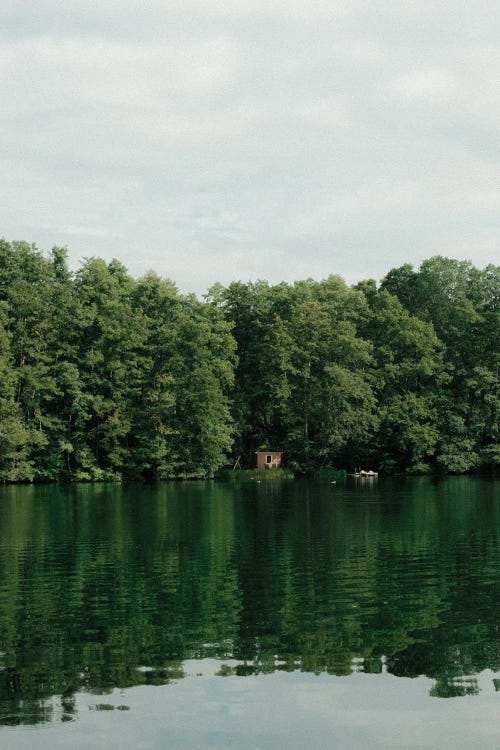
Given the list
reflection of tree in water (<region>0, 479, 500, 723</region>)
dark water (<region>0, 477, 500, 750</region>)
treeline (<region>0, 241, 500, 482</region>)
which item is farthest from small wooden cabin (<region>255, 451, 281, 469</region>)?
dark water (<region>0, 477, 500, 750</region>)

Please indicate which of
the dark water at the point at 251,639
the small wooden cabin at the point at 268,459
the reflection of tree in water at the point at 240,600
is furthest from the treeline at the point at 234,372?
the dark water at the point at 251,639

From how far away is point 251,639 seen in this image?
16.5m

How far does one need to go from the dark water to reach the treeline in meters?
51.0

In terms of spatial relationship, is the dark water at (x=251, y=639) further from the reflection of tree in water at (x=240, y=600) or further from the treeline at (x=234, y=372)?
the treeline at (x=234, y=372)

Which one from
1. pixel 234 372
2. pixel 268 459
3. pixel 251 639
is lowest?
pixel 251 639

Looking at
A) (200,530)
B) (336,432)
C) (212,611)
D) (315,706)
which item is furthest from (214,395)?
(315,706)

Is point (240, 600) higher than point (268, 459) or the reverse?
the reverse

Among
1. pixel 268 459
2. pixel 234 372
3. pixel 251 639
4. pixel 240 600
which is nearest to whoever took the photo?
pixel 251 639

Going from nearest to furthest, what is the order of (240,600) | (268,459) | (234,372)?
(240,600), (268,459), (234,372)

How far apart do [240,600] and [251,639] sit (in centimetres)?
378

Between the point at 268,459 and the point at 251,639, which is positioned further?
the point at 268,459

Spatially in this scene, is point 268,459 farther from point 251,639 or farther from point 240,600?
point 251,639

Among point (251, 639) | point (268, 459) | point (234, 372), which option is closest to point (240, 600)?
point (251, 639)

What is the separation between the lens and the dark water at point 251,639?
1191 centimetres
